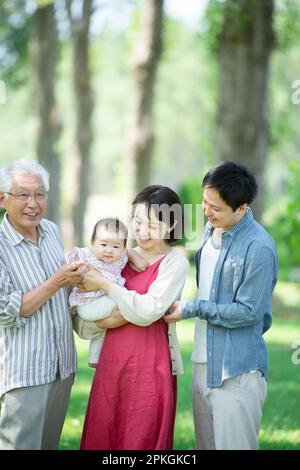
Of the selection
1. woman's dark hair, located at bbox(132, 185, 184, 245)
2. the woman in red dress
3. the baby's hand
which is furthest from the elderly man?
woman's dark hair, located at bbox(132, 185, 184, 245)

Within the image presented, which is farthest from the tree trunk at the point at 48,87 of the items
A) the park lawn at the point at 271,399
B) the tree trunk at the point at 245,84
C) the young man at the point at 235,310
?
the young man at the point at 235,310

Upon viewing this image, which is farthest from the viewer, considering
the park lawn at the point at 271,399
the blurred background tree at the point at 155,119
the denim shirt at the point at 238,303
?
the blurred background tree at the point at 155,119

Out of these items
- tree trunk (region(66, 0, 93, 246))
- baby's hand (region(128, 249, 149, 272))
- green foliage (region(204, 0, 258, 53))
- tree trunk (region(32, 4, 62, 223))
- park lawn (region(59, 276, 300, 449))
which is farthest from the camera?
tree trunk (region(66, 0, 93, 246))

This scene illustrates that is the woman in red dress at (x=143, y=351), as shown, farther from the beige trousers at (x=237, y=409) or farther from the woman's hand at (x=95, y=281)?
the beige trousers at (x=237, y=409)

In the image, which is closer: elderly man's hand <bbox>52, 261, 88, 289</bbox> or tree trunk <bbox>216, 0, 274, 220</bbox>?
elderly man's hand <bbox>52, 261, 88, 289</bbox>

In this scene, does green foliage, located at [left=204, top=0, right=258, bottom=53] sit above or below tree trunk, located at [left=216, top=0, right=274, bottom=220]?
above

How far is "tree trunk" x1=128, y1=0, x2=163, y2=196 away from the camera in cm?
1609

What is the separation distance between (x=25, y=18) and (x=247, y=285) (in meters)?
23.0

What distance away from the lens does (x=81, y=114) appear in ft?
72.9

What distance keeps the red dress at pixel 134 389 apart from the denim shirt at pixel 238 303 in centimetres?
29

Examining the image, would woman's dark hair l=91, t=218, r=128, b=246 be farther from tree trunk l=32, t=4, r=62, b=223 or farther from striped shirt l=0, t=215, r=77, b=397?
tree trunk l=32, t=4, r=62, b=223

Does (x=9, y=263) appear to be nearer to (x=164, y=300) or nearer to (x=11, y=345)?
(x=11, y=345)

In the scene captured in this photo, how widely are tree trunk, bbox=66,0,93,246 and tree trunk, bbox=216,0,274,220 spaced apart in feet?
29.5

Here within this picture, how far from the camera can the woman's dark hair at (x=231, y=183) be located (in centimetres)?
455
